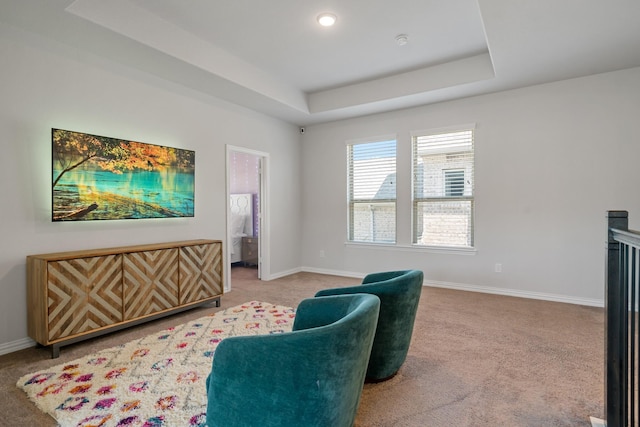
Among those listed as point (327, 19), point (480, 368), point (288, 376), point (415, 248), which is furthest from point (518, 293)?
point (288, 376)

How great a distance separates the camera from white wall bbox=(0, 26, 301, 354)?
9.13 ft

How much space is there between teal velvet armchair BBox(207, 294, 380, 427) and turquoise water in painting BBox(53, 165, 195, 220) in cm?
260

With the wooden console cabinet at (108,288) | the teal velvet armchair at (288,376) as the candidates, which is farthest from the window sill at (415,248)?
the teal velvet armchair at (288,376)

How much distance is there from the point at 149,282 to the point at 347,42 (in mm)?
3264

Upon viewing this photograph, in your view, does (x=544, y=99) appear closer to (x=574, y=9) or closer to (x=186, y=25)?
(x=574, y=9)

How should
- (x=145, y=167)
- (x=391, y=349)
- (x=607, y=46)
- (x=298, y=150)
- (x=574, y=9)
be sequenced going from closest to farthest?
(x=391, y=349)
(x=574, y=9)
(x=607, y=46)
(x=145, y=167)
(x=298, y=150)

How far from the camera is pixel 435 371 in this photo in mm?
2443

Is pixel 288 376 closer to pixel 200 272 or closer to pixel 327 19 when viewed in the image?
pixel 200 272

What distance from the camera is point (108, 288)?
118 inches

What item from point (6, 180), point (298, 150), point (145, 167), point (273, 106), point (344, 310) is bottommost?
point (344, 310)

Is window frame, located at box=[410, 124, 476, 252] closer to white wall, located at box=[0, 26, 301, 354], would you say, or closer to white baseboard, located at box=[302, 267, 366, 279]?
white baseboard, located at box=[302, 267, 366, 279]

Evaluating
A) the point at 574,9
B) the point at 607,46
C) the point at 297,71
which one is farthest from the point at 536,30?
the point at 297,71

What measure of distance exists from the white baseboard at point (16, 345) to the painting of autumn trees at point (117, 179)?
1.06 m

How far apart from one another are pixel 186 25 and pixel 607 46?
4106mm
